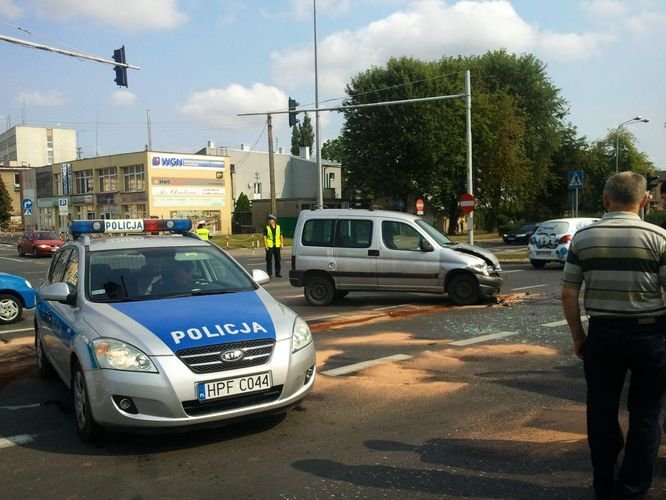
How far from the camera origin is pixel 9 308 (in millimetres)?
11758

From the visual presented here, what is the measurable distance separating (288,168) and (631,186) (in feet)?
223

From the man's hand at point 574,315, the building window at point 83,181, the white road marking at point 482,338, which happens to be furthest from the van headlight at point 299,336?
the building window at point 83,181

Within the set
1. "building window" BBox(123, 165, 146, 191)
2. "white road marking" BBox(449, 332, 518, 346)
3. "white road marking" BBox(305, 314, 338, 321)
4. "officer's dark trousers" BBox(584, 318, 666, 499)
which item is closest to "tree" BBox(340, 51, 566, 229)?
"building window" BBox(123, 165, 146, 191)

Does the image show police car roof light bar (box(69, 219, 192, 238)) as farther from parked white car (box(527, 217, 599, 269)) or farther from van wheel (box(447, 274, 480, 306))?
parked white car (box(527, 217, 599, 269))

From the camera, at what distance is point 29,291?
12.1 m

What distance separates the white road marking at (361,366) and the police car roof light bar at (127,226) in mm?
2353

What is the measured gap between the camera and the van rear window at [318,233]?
12.7 meters

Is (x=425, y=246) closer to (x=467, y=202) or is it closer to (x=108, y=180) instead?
(x=467, y=202)

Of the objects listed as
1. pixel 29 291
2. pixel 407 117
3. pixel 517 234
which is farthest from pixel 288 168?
pixel 29 291

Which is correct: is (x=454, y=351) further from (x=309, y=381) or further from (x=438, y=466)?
(x=438, y=466)

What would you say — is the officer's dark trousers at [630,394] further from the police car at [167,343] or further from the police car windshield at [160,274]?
the police car windshield at [160,274]

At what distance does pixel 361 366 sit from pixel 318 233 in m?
6.02

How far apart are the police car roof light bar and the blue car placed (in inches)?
214

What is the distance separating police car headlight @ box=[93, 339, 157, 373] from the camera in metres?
4.54
